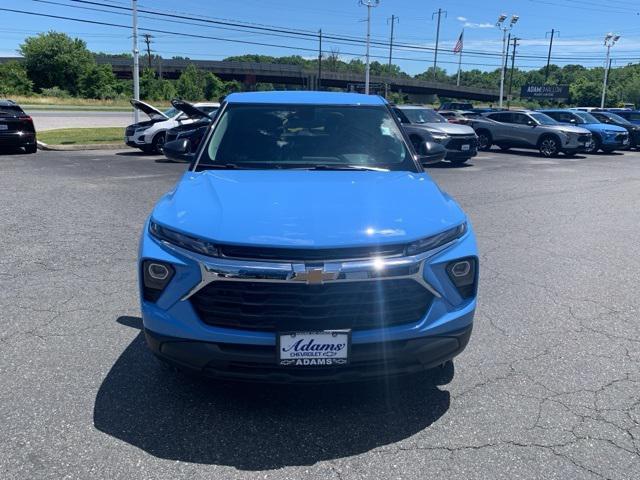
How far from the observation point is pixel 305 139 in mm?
4402

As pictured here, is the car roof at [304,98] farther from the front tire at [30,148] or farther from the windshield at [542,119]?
the windshield at [542,119]

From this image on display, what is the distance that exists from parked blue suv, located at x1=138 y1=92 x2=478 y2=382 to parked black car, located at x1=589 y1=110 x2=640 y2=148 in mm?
26078

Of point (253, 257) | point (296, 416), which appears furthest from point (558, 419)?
point (253, 257)

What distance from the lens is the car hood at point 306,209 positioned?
2.85 m

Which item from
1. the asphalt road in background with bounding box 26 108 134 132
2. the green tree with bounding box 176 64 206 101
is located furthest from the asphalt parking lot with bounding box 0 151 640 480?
the green tree with bounding box 176 64 206 101

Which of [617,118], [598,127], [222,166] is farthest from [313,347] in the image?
[617,118]

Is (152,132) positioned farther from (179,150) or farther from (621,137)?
(621,137)

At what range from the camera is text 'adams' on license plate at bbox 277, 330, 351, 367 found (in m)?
2.77

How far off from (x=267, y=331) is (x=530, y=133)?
66.9 feet

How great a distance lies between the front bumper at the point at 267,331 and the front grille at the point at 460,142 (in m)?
14.2

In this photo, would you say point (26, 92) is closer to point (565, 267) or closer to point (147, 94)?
point (147, 94)

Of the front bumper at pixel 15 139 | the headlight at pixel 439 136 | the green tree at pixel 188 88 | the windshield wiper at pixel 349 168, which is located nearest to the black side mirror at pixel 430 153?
the windshield wiper at pixel 349 168

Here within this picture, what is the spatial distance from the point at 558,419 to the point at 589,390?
48 cm

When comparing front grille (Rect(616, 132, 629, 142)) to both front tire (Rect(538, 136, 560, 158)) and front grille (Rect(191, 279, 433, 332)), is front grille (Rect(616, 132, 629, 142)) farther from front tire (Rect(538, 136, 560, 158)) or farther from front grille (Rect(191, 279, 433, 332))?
front grille (Rect(191, 279, 433, 332))
